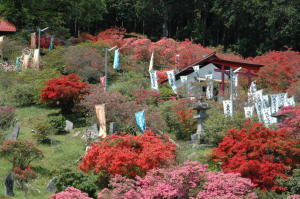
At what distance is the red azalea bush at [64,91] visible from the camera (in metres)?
32.9

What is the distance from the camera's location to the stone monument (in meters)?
27.9

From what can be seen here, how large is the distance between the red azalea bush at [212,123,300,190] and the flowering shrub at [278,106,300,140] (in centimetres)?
95

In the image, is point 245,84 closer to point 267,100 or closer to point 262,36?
point 267,100

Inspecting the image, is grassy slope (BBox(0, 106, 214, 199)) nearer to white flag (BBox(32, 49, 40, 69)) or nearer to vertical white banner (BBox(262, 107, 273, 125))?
vertical white banner (BBox(262, 107, 273, 125))

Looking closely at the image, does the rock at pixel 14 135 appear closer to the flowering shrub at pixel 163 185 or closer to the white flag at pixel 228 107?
the flowering shrub at pixel 163 185

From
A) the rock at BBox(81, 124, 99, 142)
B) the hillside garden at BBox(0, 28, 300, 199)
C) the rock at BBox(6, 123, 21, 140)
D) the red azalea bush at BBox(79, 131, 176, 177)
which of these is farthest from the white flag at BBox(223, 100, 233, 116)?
the rock at BBox(6, 123, 21, 140)

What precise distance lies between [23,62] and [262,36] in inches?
848

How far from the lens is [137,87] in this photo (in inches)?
1476

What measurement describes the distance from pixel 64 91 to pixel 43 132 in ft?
16.0

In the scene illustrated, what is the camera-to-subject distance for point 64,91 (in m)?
32.9

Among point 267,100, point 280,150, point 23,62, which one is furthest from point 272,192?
point 23,62

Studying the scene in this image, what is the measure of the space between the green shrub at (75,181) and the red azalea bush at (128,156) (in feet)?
5.17

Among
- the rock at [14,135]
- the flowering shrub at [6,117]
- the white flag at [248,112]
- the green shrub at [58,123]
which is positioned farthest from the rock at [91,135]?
the white flag at [248,112]

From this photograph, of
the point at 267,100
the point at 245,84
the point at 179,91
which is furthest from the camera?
the point at 245,84
